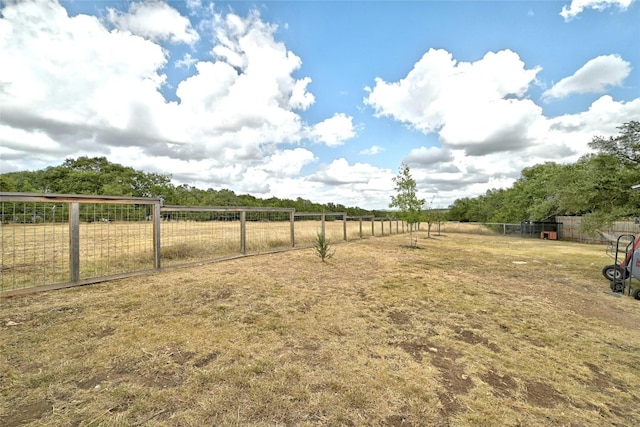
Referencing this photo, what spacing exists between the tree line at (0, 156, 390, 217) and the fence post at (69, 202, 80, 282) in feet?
91.9

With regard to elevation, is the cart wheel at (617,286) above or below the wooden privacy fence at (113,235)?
below

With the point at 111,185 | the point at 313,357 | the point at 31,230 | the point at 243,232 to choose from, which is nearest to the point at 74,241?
the point at 31,230

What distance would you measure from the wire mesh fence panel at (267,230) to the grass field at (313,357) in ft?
13.1

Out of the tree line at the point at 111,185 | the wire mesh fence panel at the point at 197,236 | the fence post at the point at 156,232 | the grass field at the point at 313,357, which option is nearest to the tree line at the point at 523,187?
the tree line at the point at 111,185

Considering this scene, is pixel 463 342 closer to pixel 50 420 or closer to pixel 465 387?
pixel 465 387

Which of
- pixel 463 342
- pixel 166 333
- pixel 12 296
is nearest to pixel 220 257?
pixel 12 296

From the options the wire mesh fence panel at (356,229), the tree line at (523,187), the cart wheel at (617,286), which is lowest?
the cart wheel at (617,286)

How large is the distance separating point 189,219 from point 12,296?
11.6 ft

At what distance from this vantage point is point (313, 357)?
101 inches

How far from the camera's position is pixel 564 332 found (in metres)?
3.38

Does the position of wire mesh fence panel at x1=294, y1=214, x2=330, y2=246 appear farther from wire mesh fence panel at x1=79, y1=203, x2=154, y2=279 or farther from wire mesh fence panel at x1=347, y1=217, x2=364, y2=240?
wire mesh fence panel at x1=79, y1=203, x2=154, y2=279

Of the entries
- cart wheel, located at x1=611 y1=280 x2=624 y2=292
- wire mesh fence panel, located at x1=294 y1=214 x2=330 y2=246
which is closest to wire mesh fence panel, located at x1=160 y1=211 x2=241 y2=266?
wire mesh fence panel, located at x1=294 y1=214 x2=330 y2=246

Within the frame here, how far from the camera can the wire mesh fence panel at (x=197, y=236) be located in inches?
269

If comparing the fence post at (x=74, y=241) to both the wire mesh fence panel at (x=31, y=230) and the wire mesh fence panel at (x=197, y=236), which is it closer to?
the wire mesh fence panel at (x=31, y=230)
